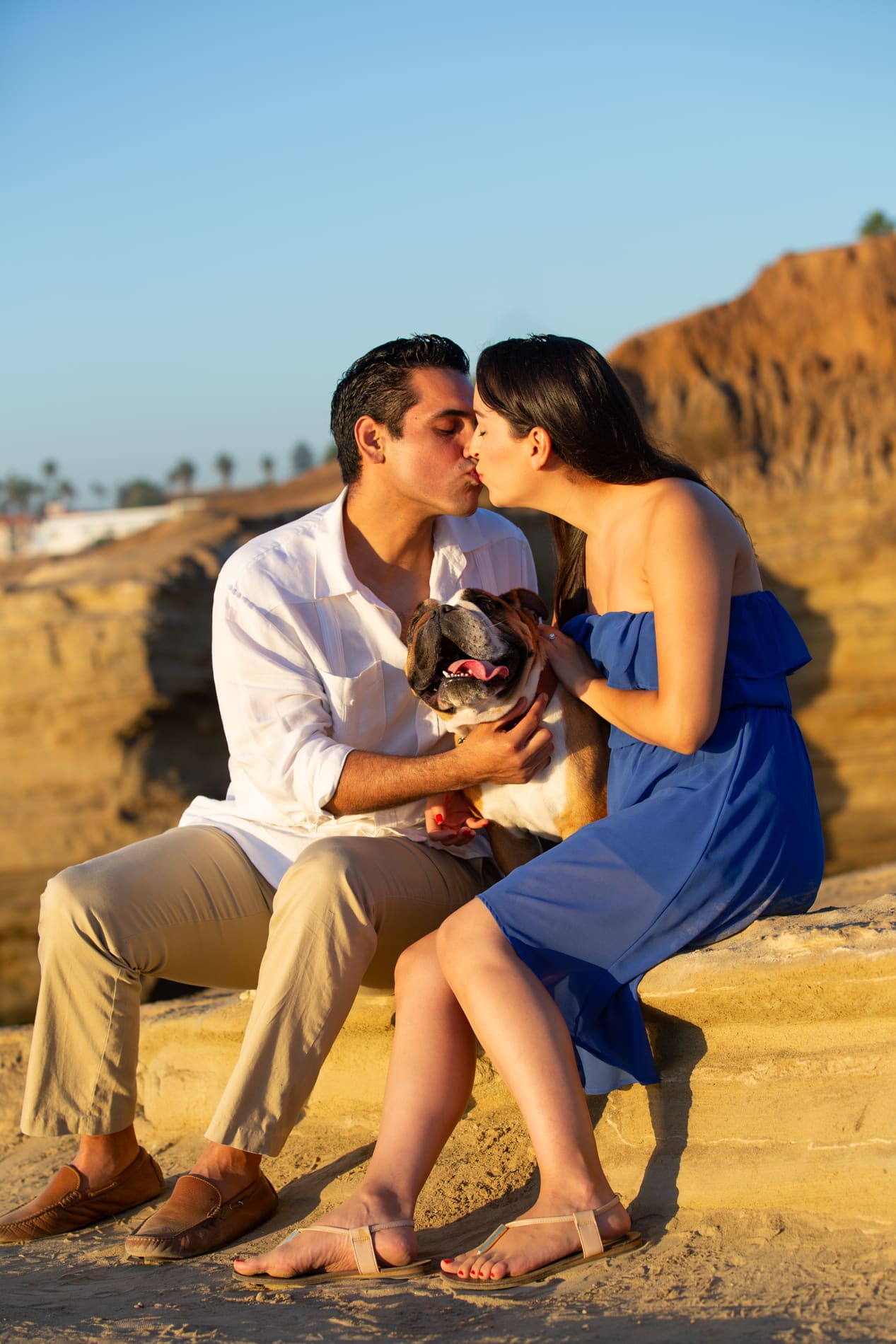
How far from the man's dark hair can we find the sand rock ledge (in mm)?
2061

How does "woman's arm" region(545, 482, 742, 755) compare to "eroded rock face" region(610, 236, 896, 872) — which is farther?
"eroded rock face" region(610, 236, 896, 872)

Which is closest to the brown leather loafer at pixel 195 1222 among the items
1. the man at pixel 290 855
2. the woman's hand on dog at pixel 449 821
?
the man at pixel 290 855

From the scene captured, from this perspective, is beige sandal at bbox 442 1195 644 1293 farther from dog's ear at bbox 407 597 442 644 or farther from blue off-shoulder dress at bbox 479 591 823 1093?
dog's ear at bbox 407 597 442 644

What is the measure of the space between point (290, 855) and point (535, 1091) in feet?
4.19

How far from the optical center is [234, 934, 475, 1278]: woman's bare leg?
289 centimetres

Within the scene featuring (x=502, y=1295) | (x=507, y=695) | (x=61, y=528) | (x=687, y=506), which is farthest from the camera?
(x=61, y=528)

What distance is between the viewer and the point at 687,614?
10.1 feet

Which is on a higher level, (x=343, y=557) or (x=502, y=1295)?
(x=343, y=557)

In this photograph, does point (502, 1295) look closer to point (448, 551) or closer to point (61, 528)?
point (448, 551)

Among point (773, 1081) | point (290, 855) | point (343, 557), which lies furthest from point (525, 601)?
point (773, 1081)

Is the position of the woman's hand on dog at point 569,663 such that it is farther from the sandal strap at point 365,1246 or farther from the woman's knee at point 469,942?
the sandal strap at point 365,1246

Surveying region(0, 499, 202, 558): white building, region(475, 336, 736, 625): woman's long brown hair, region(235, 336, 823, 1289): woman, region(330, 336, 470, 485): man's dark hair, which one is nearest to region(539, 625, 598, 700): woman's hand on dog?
region(235, 336, 823, 1289): woman

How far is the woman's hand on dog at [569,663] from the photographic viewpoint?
11.5 feet

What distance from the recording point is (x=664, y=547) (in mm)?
3143
